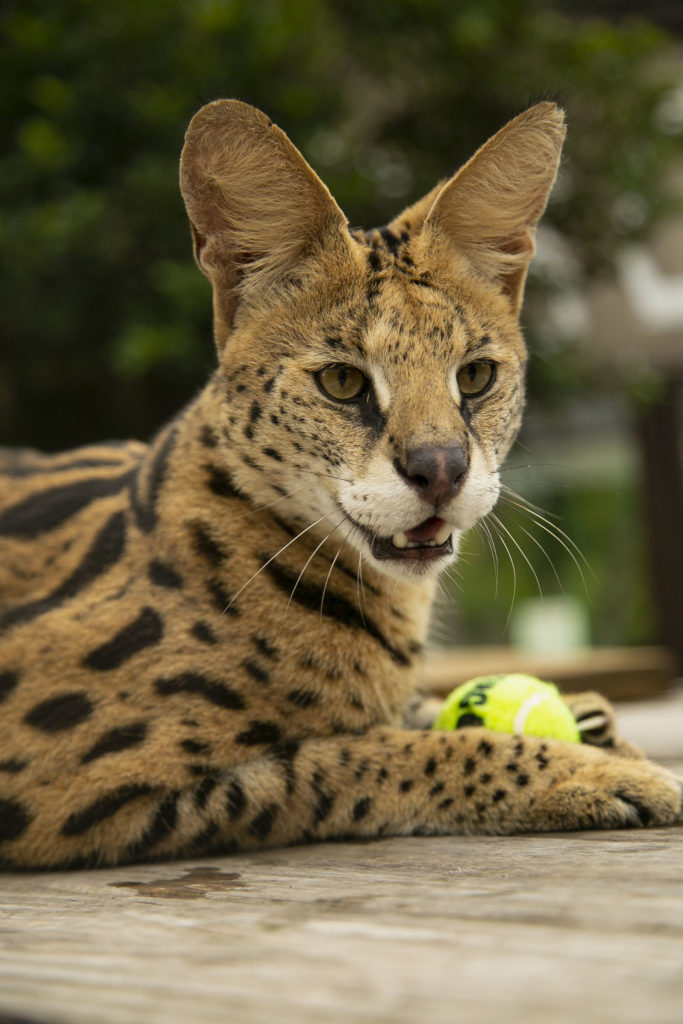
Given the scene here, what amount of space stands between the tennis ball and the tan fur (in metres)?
0.18

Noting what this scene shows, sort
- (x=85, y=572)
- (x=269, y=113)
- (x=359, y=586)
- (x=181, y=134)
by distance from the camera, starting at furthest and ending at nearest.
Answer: (x=181, y=134) < (x=269, y=113) < (x=85, y=572) < (x=359, y=586)

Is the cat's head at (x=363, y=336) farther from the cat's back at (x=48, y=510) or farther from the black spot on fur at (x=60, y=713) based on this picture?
the black spot on fur at (x=60, y=713)

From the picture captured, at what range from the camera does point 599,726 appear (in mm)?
2869

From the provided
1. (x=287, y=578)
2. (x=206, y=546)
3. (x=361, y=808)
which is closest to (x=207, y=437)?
(x=206, y=546)

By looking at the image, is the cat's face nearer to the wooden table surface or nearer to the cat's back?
the cat's back

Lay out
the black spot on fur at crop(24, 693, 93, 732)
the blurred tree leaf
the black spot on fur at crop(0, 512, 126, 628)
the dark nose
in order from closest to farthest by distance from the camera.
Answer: the dark nose < the black spot on fur at crop(24, 693, 93, 732) < the black spot on fur at crop(0, 512, 126, 628) < the blurred tree leaf

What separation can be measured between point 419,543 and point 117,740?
0.79m

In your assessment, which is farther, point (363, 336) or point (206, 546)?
point (206, 546)

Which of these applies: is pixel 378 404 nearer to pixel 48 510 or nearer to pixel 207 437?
pixel 207 437

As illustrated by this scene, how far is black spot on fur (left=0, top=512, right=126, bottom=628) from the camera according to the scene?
8.61 ft

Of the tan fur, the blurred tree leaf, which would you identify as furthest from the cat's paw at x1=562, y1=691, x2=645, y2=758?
the blurred tree leaf

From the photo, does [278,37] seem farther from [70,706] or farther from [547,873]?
[547,873]

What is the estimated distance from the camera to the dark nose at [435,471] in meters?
2.18

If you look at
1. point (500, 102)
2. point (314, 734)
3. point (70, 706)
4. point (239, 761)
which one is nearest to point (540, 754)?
point (314, 734)
